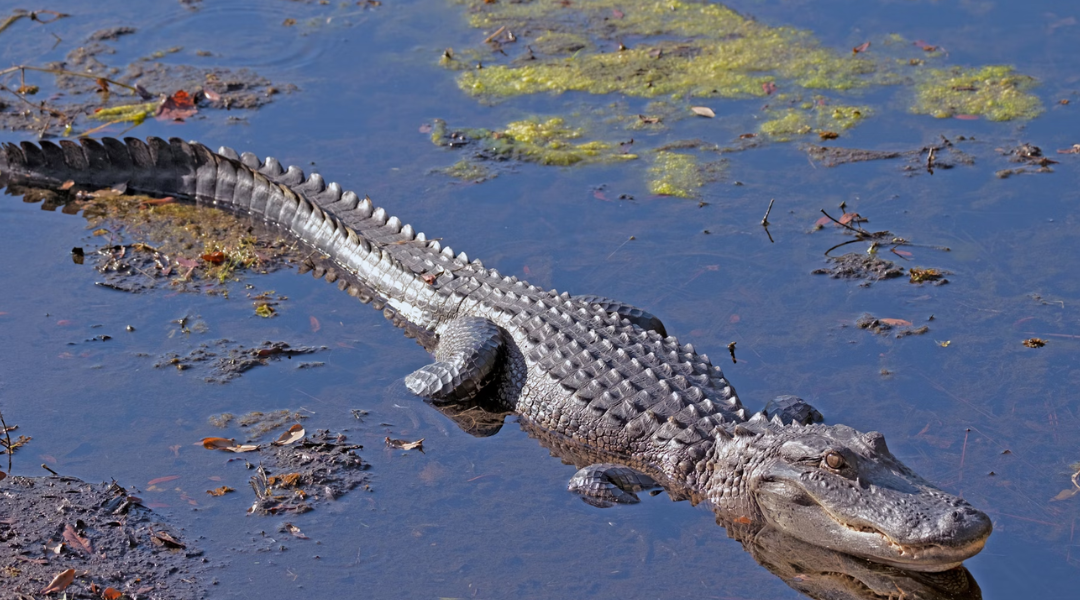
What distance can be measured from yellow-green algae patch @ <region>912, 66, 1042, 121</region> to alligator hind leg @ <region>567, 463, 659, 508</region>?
15.4ft

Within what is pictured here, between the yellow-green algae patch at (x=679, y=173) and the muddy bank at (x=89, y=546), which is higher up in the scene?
the muddy bank at (x=89, y=546)

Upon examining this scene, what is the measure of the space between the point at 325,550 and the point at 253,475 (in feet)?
2.20

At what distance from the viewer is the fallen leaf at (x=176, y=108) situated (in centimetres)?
902

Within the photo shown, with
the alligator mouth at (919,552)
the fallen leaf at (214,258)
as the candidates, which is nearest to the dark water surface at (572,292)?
the alligator mouth at (919,552)

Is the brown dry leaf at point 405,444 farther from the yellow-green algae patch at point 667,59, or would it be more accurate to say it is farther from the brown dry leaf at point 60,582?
the yellow-green algae patch at point 667,59

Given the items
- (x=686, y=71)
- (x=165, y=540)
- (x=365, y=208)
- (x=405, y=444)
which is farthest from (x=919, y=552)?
(x=686, y=71)

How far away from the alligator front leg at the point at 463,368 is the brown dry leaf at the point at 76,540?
1842mm

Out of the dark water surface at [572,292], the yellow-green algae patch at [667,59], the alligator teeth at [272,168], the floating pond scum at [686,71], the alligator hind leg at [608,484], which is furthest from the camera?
the yellow-green algae patch at [667,59]

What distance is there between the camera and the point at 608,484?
17.4 ft

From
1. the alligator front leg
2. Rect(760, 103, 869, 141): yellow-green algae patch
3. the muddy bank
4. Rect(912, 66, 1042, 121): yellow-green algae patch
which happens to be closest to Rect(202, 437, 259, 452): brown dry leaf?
the muddy bank

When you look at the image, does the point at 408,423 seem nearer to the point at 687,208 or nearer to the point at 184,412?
the point at 184,412

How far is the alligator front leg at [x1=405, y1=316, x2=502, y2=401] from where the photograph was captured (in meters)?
6.02

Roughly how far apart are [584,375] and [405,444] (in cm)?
97

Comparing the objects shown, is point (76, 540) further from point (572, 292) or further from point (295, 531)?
point (572, 292)
